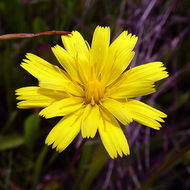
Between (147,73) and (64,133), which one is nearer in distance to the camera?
(64,133)

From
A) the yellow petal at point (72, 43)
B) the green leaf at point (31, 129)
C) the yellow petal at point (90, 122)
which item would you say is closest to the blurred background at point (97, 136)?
the green leaf at point (31, 129)

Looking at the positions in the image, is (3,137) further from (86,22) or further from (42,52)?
(86,22)

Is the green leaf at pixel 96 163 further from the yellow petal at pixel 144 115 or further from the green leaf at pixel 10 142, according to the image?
the green leaf at pixel 10 142

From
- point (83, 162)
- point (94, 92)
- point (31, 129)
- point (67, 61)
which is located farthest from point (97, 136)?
point (67, 61)

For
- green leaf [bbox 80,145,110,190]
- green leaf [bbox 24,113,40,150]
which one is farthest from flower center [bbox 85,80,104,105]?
green leaf [bbox 24,113,40,150]

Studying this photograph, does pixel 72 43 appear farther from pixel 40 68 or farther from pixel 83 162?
pixel 83 162
